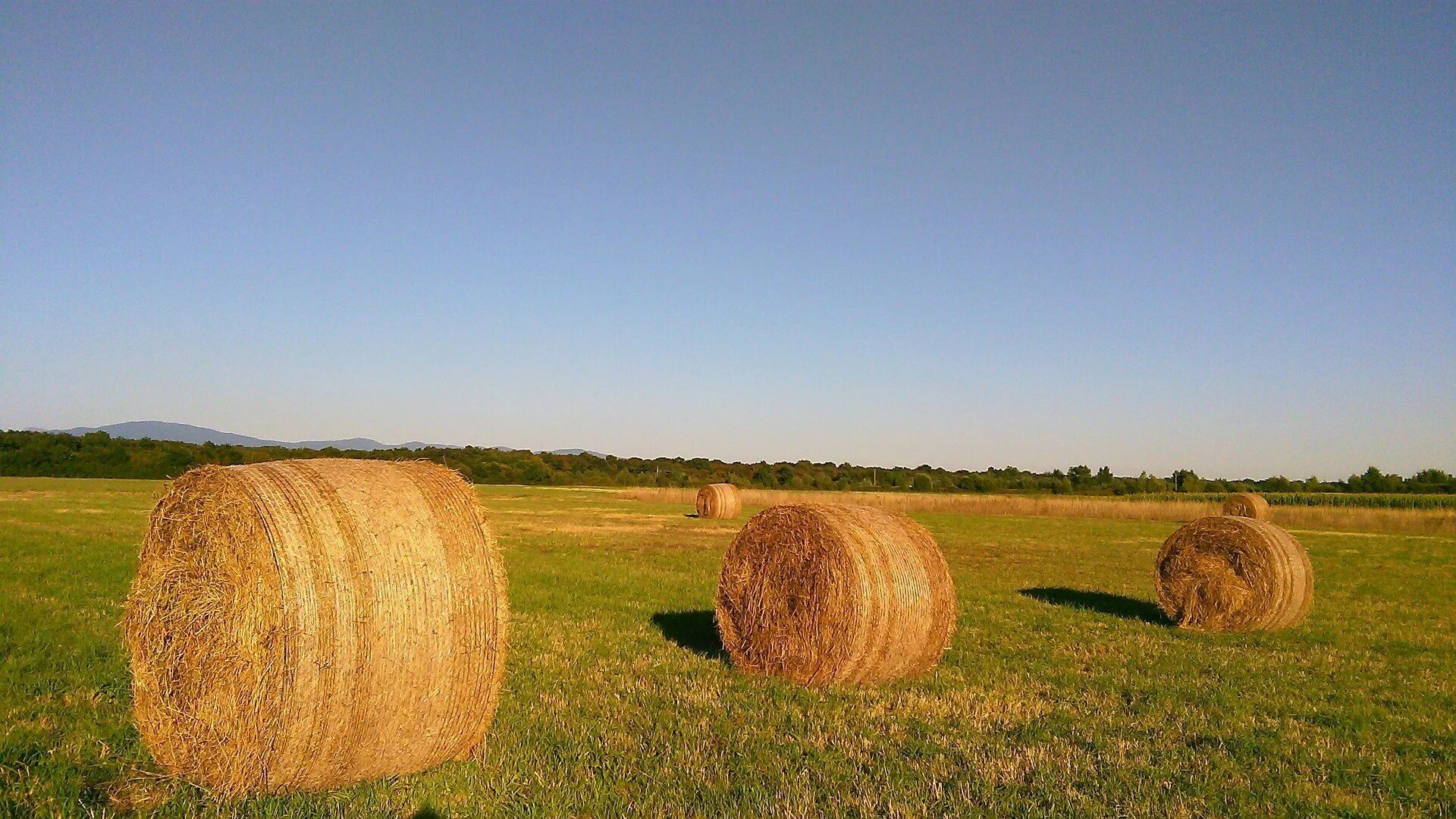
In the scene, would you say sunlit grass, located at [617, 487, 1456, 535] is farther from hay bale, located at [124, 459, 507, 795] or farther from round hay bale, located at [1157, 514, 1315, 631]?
hay bale, located at [124, 459, 507, 795]

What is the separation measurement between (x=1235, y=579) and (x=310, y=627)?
1304 cm

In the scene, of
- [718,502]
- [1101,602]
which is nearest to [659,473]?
[718,502]

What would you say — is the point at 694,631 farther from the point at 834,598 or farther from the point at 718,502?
the point at 718,502

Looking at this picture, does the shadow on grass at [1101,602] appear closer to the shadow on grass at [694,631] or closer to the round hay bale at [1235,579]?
the round hay bale at [1235,579]

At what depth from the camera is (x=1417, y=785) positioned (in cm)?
610

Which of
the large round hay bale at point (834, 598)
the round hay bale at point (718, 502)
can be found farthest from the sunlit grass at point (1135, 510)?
the large round hay bale at point (834, 598)

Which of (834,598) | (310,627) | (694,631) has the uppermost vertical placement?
(310,627)

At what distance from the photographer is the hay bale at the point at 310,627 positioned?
17.7ft

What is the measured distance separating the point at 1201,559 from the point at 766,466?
93.3 meters

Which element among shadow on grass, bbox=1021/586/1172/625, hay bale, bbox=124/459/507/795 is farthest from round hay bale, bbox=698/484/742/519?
hay bale, bbox=124/459/507/795

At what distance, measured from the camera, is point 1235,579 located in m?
13.4

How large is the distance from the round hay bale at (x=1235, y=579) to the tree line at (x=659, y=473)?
5792 centimetres

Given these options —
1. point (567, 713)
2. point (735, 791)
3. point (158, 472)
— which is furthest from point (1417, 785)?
point (158, 472)

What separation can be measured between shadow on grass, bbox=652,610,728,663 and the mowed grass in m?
0.06
